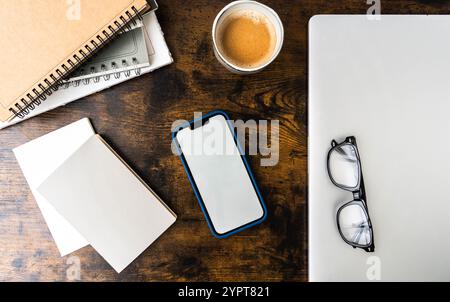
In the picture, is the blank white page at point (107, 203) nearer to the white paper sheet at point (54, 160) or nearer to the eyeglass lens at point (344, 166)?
the white paper sheet at point (54, 160)

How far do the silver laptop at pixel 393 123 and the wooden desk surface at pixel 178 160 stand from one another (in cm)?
5

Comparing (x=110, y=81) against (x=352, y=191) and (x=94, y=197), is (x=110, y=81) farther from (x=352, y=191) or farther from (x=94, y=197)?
(x=352, y=191)

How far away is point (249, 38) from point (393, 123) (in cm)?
30

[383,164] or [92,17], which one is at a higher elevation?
[92,17]

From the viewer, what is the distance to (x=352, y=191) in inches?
25.9

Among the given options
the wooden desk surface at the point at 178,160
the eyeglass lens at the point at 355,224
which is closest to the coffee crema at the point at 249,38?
the wooden desk surface at the point at 178,160

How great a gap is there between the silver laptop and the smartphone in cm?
16

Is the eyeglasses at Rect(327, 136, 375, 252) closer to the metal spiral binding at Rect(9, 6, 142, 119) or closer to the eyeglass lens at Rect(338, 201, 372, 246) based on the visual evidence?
the eyeglass lens at Rect(338, 201, 372, 246)

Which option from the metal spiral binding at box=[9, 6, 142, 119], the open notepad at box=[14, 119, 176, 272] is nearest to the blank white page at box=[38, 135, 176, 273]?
the open notepad at box=[14, 119, 176, 272]

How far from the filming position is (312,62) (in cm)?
67

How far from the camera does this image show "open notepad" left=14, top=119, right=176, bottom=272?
2.27 ft
